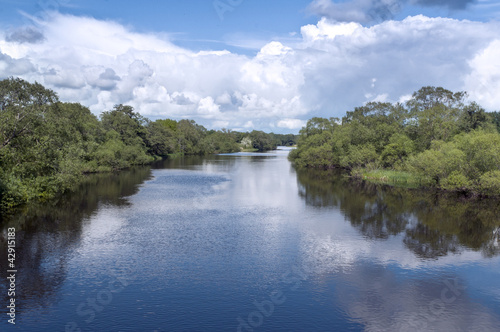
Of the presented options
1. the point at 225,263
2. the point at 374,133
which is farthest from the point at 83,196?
the point at 374,133

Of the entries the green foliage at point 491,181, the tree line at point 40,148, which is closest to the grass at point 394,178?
the green foliage at point 491,181

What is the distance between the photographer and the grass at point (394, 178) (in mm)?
58778

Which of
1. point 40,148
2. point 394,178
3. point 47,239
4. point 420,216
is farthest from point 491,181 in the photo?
point 40,148

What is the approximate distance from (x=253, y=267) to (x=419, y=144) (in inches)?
2269

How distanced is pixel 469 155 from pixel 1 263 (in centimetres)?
5205

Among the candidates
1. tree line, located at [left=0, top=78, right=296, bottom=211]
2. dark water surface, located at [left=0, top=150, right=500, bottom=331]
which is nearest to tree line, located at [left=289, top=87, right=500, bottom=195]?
dark water surface, located at [left=0, top=150, right=500, bottom=331]

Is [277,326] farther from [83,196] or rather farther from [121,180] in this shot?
[121,180]

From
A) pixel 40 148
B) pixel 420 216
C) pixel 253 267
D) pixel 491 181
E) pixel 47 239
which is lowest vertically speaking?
pixel 253 267

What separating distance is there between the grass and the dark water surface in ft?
49.3

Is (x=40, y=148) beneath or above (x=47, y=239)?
above

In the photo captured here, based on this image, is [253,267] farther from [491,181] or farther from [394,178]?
[394,178]

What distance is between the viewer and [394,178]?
218ft

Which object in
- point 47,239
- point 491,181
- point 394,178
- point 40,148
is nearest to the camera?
point 47,239

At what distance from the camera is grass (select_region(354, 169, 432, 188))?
58.8 meters
